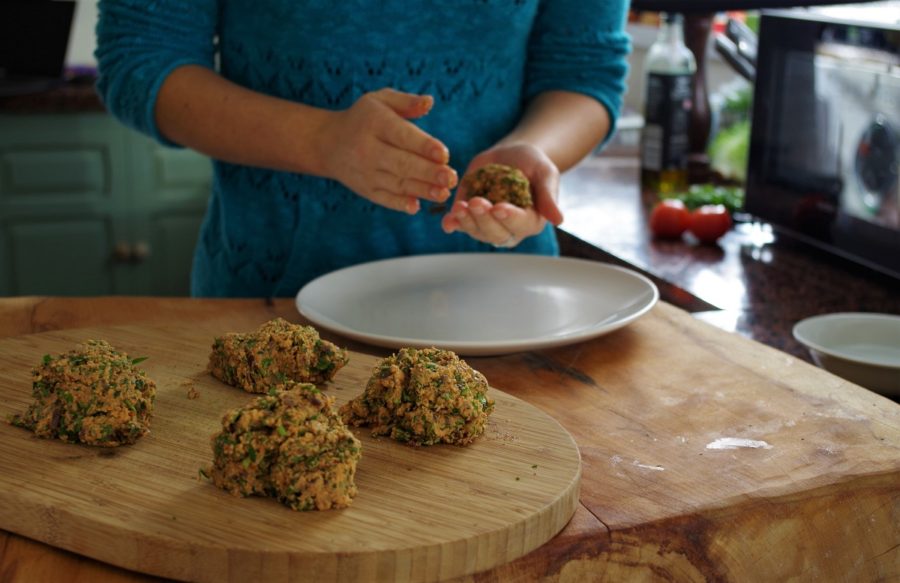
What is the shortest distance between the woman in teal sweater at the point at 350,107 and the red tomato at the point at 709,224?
0.60m

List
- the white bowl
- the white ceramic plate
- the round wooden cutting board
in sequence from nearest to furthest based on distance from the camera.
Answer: the round wooden cutting board < the white ceramic plate < the white bowl

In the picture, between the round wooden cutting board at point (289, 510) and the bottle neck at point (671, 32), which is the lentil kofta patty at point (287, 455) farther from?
the bottle neck at point (671, 32)

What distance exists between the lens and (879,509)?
97cm

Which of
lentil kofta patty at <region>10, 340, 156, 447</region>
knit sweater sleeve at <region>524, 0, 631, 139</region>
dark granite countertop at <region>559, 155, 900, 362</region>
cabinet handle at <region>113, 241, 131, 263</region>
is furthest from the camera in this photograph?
cabinet handle at <region>113, 241, 131, 263</region>

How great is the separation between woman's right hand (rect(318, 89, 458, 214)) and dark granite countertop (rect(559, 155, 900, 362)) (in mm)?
572

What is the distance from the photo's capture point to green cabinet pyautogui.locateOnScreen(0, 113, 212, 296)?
323 centimetres

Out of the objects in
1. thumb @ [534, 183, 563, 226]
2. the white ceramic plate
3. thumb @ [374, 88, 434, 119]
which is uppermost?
thumb @ [374, 88, 434, 119]

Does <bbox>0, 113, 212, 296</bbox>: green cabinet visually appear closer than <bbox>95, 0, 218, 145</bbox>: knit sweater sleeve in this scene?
No

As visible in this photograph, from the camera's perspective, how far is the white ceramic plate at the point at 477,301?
1.25m

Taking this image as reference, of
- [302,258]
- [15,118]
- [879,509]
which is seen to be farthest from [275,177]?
[15,118]

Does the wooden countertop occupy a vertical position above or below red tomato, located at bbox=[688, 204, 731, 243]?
above

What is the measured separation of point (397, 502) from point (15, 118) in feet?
8.87

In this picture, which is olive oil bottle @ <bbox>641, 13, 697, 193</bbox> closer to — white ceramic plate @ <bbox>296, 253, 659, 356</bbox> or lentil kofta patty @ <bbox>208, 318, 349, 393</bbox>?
white ceramic plate @ <bbox>296, 253, 659, 356</bbox>

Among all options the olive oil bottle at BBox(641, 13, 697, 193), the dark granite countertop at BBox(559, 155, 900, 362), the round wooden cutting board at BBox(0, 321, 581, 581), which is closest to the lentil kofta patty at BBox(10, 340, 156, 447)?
the round wooden cutting board at BBox(0, 321, 581, 581)
